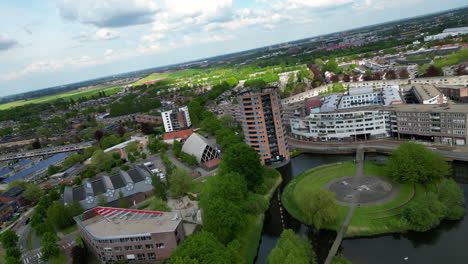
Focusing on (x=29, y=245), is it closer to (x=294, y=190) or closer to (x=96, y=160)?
(x=96, y=160)

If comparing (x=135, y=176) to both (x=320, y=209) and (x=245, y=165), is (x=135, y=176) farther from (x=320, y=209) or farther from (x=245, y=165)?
(x=320, y=209)

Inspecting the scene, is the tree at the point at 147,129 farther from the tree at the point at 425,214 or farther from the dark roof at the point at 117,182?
the tree at the point at 425,214

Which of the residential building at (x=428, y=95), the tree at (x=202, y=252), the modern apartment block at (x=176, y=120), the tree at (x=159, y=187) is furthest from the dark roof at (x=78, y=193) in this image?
the residential building at (x=428, y=95)

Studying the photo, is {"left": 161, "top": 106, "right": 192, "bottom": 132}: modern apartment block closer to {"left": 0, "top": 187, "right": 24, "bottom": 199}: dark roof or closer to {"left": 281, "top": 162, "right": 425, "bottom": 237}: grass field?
{"left": 0, "top": 187, "right": 24, "bottom": 199}: dark roof

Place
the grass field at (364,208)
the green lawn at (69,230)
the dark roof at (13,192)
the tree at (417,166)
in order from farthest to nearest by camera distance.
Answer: the dark roof at (13,192), the green lawn at (69,230), the tree at (417,166), the grass field at (364,208)

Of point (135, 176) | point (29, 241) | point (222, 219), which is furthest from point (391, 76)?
point (29, 241)

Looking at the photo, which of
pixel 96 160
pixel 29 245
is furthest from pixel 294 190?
pixel 96 160
